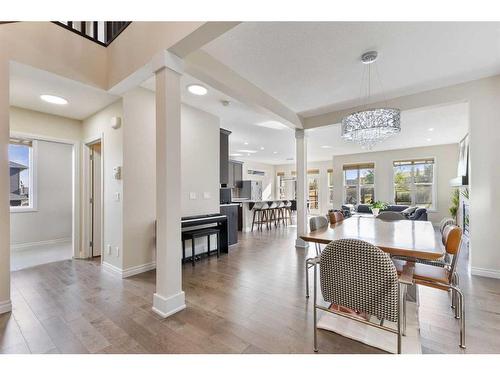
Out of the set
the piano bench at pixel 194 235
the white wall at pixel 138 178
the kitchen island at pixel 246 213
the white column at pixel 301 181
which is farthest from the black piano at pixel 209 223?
the kitchen island at pixel 246 213

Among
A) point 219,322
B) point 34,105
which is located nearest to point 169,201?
point 219,322

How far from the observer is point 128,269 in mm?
3062

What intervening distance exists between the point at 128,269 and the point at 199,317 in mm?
1568

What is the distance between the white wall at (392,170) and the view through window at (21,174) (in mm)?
9412

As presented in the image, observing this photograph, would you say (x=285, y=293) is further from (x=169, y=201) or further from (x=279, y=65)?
(x=279, y=65)

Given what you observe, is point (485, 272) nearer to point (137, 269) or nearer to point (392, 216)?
point (392, 216)

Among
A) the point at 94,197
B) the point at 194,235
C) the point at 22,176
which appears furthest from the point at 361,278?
the point at 22,176

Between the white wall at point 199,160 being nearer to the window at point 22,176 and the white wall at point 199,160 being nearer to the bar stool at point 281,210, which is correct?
the window at point 22,176

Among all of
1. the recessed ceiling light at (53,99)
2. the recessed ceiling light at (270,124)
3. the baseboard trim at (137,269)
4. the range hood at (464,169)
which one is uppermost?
the recessed ceiling light at (270,124)

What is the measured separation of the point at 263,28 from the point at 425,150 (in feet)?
25.8

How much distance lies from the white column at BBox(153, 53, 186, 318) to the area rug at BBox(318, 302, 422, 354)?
53.4 inches

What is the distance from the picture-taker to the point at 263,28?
6.96 ft

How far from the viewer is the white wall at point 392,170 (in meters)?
7.19

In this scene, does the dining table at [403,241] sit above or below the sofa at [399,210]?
above
